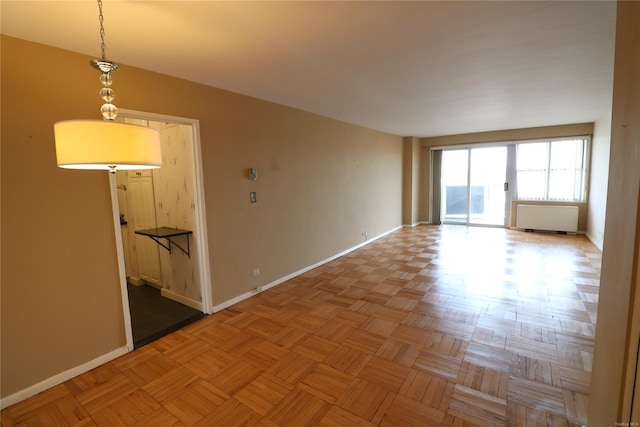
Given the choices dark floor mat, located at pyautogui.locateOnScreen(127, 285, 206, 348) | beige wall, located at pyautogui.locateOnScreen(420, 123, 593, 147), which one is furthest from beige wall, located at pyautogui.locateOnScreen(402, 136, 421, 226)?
dark floor mat, located at pyautogui.locateOnScreen(127, 285, 206, 348)

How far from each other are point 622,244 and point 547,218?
6.95 m

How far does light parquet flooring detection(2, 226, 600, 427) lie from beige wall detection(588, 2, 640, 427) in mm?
675

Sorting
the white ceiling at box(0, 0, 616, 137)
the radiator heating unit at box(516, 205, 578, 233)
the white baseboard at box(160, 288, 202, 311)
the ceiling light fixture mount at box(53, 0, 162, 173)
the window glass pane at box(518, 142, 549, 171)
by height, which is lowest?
the white baseboard at box(160, 288, 202, 311)

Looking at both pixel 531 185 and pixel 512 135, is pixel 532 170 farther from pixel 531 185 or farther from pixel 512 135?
pixel 512 135

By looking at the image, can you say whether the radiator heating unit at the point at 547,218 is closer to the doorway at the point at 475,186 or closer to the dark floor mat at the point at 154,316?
the doorway at the point at 475,186

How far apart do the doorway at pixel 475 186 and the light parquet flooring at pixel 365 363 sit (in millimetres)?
4123

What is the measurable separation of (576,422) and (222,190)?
11.2 feet

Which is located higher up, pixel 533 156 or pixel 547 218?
pixel 533 156

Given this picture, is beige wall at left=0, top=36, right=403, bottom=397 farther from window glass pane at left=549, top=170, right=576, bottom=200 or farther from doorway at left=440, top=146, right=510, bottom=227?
window glass pane at left=549, top=170, right=576, bottom=200

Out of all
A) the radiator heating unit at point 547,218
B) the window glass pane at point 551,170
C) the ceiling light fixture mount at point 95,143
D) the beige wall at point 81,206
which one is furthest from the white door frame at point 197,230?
the window glass pane at point 551,170

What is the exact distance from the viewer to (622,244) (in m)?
1.22

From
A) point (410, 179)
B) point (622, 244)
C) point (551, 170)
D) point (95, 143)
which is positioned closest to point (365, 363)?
point (622, 244)

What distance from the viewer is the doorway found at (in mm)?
7621

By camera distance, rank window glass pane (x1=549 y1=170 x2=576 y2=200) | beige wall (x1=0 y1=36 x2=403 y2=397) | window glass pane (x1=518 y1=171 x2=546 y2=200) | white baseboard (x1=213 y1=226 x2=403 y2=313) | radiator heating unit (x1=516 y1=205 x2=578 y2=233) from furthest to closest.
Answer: window glass pane (x1=518 y1=171 x2=546 y2=200) → window glass pane (x1=549 y1=170 x2=576 y2=200) → radiator heating unit (x1=516 y1=205 x2=578 y2=233) → white baseboard (x1=213 y1=226 x2=403 y2=313) → beige wall (x1=0 y1=36 x2=403 y2=397)
